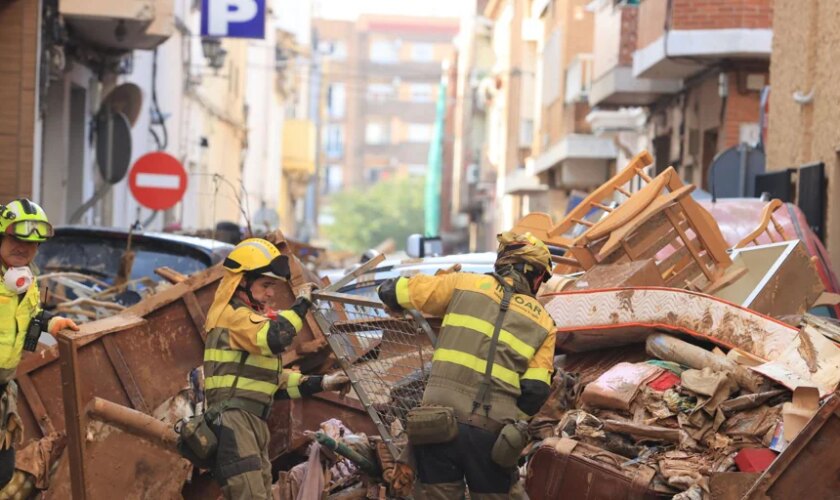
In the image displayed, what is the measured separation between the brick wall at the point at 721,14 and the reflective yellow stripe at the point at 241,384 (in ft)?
42.7

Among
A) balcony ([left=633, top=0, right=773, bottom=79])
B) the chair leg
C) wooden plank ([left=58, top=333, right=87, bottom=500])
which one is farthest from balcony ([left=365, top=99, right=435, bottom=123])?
wooden plank ([left=58, top=333, right=87, bottom=500])

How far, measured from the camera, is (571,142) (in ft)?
97.0

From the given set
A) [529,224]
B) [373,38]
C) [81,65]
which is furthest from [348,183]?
[529,224]

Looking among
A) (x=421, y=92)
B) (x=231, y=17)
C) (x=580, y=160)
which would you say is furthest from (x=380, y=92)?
(x=231, y=17)

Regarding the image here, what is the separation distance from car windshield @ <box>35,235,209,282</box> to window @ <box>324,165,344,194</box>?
106317 mm

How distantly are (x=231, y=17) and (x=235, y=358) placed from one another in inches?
704

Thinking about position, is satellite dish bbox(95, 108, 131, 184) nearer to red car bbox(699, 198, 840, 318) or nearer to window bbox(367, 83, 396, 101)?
red car bbox(699, 198, 840, 318)

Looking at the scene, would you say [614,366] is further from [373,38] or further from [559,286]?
[373,38]

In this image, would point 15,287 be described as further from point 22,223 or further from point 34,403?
point 34,403

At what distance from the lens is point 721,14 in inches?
720

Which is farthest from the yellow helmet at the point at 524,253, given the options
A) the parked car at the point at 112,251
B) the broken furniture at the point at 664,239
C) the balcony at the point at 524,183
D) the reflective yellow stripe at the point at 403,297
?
the balcony at the point at 524,183

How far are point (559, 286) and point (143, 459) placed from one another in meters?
2.76

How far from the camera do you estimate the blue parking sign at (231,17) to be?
2330cm

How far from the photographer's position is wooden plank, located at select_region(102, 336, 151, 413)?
7.56 metres
